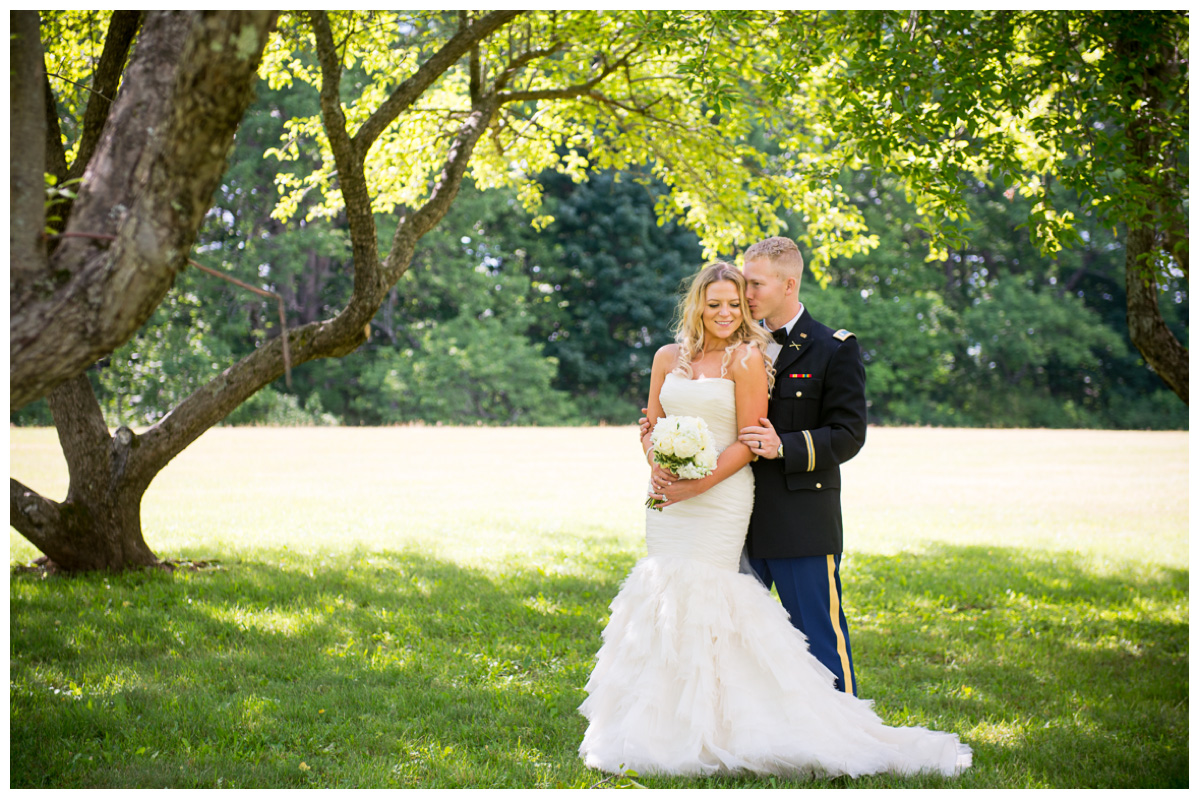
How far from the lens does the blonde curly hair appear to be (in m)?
3.80

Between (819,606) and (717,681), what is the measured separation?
1.97 ft

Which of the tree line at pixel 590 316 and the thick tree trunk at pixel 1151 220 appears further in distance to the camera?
the tree line at pixel 590 316

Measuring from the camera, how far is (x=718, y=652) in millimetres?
3676

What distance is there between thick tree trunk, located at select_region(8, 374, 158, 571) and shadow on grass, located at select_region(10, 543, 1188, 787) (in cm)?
29

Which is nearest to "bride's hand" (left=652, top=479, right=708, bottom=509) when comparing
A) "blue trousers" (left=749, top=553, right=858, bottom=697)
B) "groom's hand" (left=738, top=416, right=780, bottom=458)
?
"groom's hand" (left=738, top=416, right=780, bottom=458)

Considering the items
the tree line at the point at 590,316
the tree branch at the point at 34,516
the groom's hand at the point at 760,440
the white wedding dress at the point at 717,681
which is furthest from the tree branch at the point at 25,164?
the tree line at the point at 590,316

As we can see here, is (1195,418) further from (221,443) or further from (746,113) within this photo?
(221,443)

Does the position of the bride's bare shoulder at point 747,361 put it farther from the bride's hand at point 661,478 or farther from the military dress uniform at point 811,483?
the bride's hand at point 661,478

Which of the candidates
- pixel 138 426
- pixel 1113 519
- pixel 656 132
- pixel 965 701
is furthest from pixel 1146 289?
pixel 138 426

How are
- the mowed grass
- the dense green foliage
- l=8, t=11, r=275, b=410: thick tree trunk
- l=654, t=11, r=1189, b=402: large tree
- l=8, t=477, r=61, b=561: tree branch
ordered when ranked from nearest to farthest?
l=8, t=11, r=275, b=410: thick tree trunk < the mowed grass < l=654, t=11, r=1189, b=402: large tree < l=8, t=477, r=61, b=561: tree branch < the dense green foliage

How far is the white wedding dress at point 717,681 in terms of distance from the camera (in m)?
3.54

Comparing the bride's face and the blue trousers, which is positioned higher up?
the bride's face

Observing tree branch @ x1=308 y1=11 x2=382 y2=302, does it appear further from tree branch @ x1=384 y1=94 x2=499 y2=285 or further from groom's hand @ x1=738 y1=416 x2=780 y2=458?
groom's hand @ x1=738 y1=416 x2=780 y2=458

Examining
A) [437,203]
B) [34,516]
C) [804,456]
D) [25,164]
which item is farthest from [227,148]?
[34,516]
